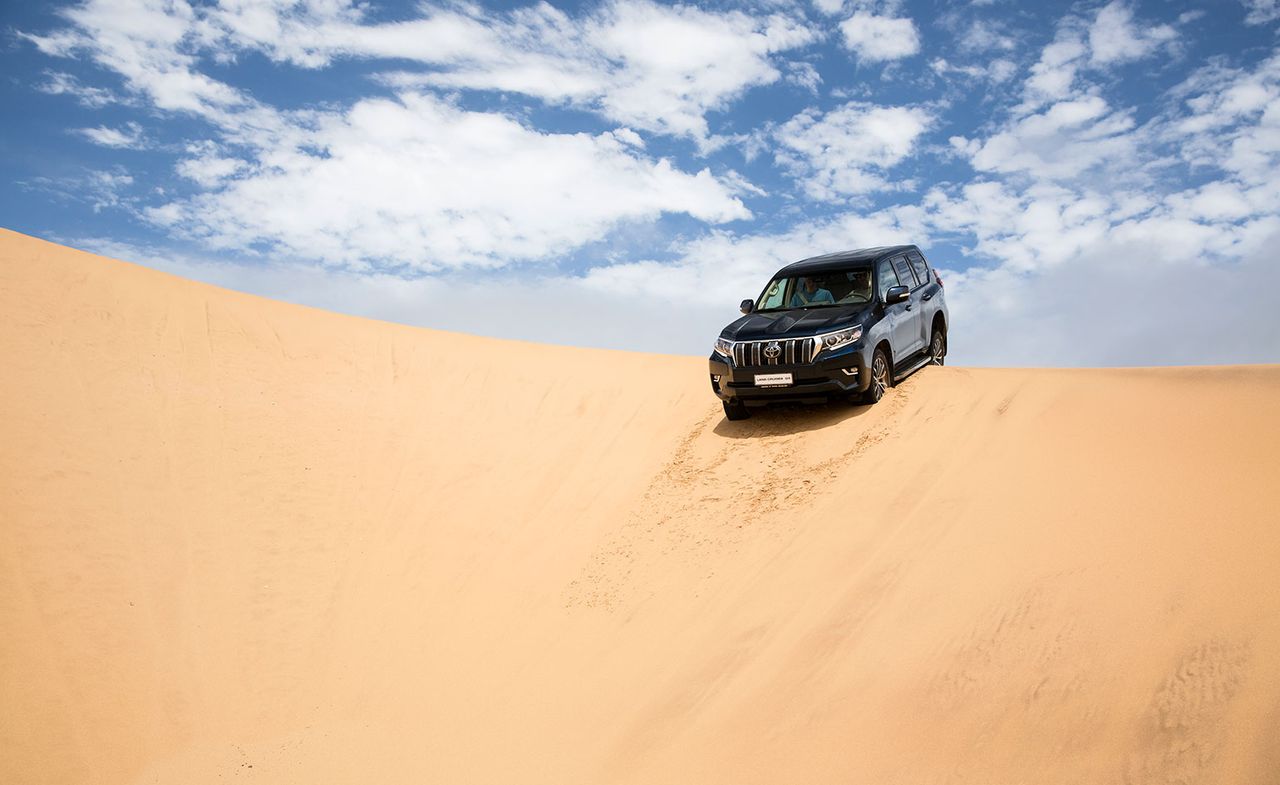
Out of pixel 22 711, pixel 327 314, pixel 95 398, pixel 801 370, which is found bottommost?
pixel 22 711

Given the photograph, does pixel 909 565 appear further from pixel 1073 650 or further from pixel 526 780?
pixel 526 780

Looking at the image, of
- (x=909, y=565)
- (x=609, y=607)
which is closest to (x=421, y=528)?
(x=609, y=607)

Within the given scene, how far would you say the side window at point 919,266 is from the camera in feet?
38.9

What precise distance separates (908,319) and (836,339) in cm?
179

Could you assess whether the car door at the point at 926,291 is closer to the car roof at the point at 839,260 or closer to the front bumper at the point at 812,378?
the car roof at the point at 839,260

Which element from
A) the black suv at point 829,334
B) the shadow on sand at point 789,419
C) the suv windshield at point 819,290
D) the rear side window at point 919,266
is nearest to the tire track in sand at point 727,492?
the shadow on sand at point 789,419

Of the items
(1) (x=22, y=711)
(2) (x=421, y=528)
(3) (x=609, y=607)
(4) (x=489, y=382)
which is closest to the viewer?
(1) (x=22, y=711)

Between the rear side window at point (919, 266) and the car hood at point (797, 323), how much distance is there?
1940mm

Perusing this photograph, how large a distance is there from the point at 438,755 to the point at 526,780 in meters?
1.02

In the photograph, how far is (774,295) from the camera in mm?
11211

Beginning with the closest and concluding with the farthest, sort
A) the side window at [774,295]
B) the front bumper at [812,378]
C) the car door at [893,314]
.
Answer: the front bumper at [812,378] < the car door at [893,314] < the side window at [774,295]

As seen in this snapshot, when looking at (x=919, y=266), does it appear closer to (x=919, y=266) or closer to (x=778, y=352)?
(x=919, y=266)

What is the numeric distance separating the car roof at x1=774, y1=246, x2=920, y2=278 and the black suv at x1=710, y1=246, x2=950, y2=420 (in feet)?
0.04

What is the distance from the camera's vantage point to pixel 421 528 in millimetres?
10648
